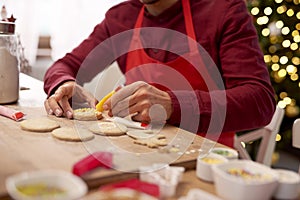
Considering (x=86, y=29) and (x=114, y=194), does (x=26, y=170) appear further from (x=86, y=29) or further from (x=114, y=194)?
(x=86, y=29)

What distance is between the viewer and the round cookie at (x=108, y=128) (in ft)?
3.29

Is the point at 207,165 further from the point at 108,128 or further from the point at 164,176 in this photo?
the point at 108,128

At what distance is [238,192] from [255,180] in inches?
1.5

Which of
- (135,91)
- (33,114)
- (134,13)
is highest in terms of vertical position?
(134,13)

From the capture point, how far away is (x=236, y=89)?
3.94 feet

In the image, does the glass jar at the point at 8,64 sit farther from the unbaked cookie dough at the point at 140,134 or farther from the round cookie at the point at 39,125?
the unbaked cookie dough at the point at 140,134

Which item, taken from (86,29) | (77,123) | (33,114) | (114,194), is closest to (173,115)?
(77,123)

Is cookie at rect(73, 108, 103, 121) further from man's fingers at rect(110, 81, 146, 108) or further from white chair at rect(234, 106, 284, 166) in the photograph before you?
white chair at rect(234, 106, 284, 166)

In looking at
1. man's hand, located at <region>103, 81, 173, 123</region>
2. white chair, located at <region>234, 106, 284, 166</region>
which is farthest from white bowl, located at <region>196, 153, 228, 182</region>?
white chair, located at <region>234, 106, 284, 166</region>

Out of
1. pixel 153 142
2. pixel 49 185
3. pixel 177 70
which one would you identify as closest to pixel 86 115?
pixel 153 142

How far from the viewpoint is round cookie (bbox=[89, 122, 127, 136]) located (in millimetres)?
1003

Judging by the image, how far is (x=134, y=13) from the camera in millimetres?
1566

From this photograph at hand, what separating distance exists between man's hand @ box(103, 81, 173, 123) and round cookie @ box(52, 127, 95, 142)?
6.5 inches

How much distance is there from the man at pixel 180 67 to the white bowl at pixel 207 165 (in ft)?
1.08
